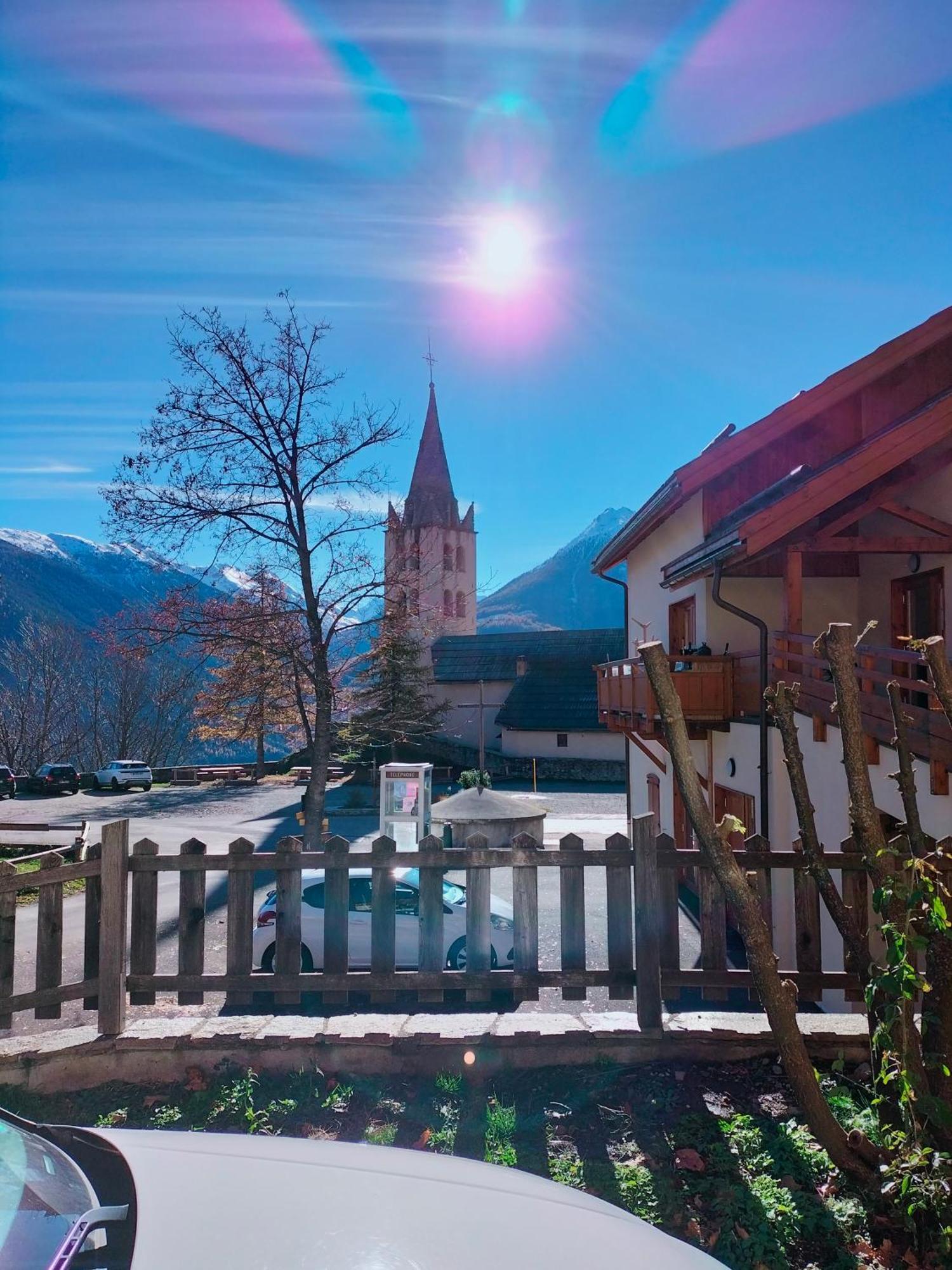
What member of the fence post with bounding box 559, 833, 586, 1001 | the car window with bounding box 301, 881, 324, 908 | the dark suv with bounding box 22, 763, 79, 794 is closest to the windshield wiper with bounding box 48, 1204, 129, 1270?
the fence post with bounding box 559, 833, 586, 1001

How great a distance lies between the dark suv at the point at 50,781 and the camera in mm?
35938

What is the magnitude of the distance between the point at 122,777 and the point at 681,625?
31474 mm

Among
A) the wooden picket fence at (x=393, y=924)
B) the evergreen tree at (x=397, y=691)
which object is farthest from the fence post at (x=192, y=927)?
the evergreen tree at (x=397, y=691)

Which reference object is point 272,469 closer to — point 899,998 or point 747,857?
point 747,857

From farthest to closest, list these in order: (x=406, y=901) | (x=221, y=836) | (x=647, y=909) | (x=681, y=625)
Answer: (x=221, y=836) < (x=681, y=625) < (x=406, y=901) < (x=647, y=909)

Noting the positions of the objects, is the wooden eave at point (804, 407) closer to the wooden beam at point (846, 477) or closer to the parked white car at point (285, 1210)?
the wooden beam at point (846, 477)

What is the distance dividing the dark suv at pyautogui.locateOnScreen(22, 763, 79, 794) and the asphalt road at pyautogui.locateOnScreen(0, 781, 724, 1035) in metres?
0.88

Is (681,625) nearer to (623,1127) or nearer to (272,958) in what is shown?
(272,958)

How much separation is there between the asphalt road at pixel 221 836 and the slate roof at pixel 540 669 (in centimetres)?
563

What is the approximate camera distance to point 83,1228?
1.56 meters

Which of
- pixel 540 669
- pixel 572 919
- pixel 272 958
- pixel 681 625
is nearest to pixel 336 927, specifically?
pixel 572 919

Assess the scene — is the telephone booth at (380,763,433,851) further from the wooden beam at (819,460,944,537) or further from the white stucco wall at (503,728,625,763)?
the white stucco wall at (503,728,625,763)

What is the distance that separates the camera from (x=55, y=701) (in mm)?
49312

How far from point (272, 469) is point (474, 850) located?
Result: 12132mm
